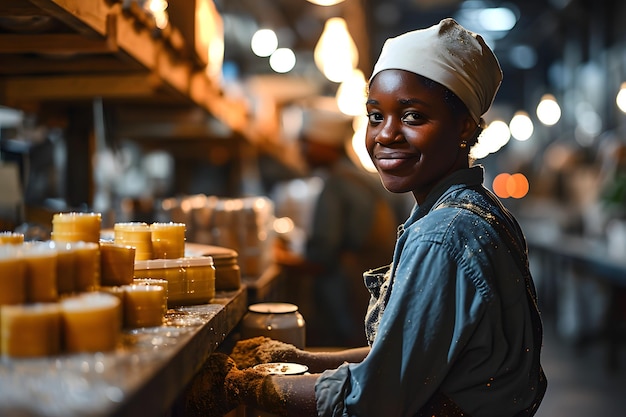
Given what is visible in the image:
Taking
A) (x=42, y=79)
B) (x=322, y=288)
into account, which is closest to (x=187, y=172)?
(x=322, y=288)

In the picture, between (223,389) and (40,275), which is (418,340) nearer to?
(223,389)

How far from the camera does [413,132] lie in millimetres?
2027

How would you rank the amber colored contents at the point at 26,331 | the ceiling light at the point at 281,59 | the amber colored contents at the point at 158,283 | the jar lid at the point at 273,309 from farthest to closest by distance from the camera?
the ceiling light at the point at 281,59 < the jar lid at the point at 273,309 < the amber colored contents at the point at 158,283 < the amber colored contents at the point at 26,331

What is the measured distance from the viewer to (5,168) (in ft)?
10.2

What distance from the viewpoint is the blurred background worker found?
5.38m

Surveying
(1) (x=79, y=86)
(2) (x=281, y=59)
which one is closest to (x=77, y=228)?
(1) (x=79, y=86)

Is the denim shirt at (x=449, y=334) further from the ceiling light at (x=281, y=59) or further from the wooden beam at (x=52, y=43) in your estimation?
the ceiling light at (x=281, y=59)

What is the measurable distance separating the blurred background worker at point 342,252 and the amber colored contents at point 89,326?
12.7 feet

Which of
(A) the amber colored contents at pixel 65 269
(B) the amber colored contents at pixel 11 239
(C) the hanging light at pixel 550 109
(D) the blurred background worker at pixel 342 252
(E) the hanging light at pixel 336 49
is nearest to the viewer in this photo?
(A) the amber colored contents at pixel 65 269

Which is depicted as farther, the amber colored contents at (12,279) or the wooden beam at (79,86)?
the wooden beam at (79,86)

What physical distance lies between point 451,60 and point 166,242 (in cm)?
109

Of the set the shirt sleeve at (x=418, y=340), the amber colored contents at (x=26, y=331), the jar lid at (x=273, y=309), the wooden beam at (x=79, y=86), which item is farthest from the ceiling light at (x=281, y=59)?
the amber colored contents at (x=26, y=331)

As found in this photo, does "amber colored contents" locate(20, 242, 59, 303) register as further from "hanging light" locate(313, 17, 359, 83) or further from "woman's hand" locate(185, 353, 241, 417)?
"hanging light" locate(313, 17, 359, 83)

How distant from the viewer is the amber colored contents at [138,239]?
229 cm
